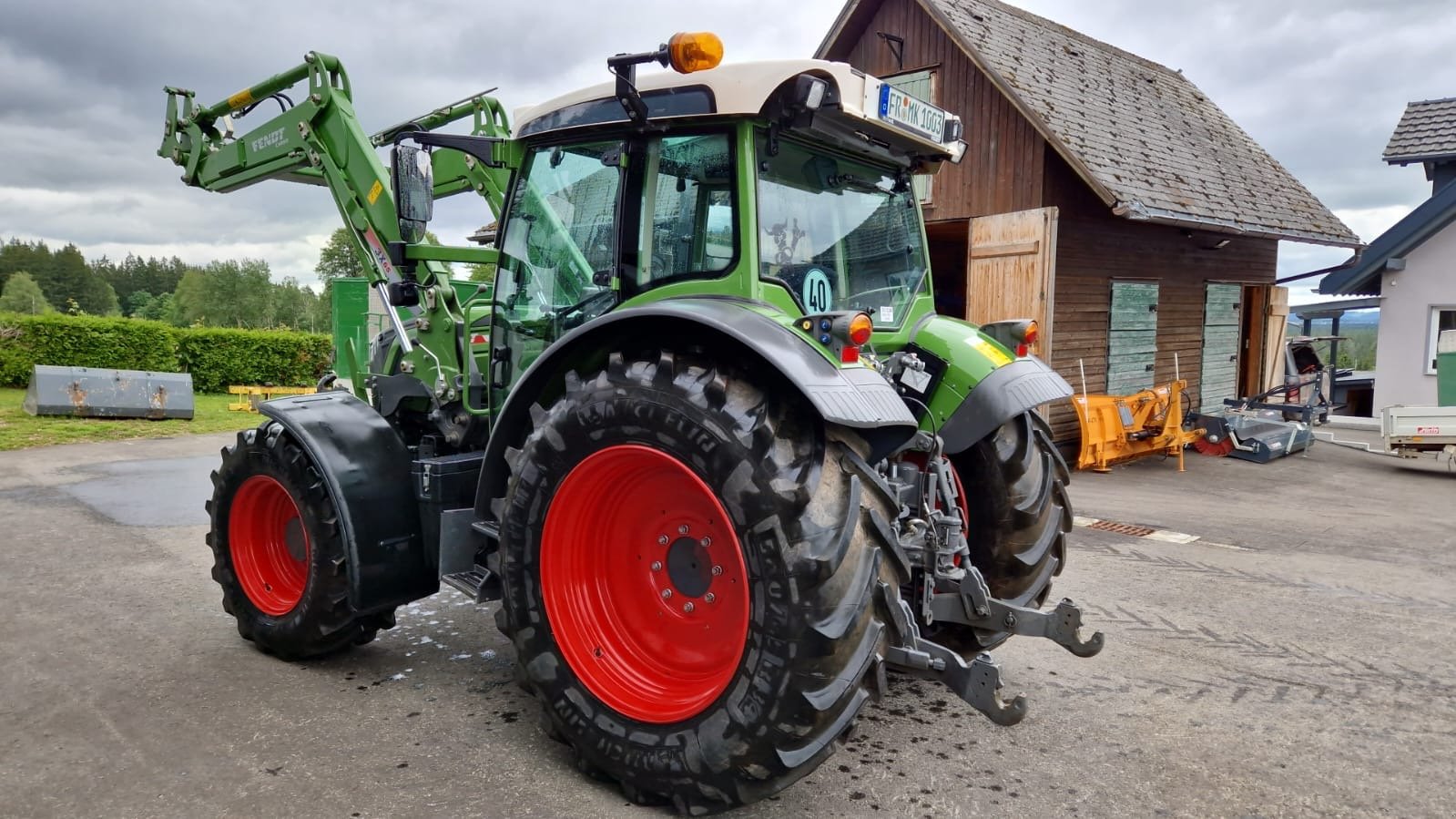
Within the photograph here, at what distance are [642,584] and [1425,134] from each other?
714 inches

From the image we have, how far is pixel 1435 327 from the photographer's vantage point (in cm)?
1421

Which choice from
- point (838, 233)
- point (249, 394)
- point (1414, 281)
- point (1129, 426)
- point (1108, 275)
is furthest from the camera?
point (249, 394)

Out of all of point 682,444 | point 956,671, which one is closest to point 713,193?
point 682,444

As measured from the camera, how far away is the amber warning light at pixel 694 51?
8.98 feet

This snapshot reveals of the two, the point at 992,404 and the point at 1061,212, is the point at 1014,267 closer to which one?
the point at 1061,212

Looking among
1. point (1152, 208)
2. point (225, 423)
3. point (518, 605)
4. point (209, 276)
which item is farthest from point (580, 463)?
point (209, 276)

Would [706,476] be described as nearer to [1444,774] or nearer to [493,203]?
[1444,774]

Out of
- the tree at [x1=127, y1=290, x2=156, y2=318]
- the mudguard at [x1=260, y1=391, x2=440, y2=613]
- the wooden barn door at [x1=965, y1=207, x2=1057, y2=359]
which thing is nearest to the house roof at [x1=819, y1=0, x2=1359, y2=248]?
the wooden barn door at [x1=965, y1=207, x2=1057, y2=359]

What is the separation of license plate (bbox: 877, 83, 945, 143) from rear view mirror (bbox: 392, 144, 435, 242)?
175 cm

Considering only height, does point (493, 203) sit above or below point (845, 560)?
above

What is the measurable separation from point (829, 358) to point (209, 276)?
71.2 m

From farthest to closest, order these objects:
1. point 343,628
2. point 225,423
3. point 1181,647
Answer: point 225,423 < point 1181,647 < point 343,628

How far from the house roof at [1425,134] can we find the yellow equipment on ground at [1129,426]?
8.98 meters

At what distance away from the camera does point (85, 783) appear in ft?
9.23
